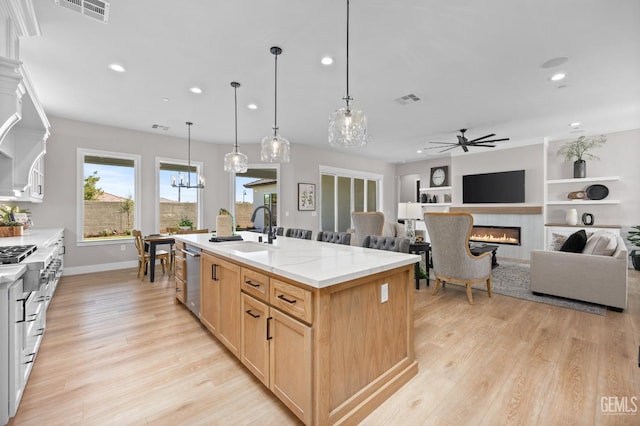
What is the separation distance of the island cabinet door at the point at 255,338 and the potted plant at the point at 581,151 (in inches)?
288

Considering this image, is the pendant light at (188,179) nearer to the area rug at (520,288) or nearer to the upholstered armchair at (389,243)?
the upholstered armchair at (389,243)

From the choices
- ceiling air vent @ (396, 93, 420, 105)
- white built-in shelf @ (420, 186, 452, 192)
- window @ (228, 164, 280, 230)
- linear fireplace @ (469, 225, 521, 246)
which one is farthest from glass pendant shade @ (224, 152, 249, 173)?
white built-in shelf @ (420, 186, 452, 192)

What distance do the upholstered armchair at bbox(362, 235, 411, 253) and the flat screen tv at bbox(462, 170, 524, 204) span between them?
220 inches

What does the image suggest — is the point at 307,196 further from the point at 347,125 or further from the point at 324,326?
the point at 324,326

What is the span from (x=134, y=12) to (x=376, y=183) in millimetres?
7807

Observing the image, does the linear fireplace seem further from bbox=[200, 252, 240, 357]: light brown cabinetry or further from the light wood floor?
bbox=[200, 252, 240, 357]: light brown cabinetry

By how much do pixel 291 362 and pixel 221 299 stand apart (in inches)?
40.1

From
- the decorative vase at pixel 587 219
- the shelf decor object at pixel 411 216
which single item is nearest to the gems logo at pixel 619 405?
the shelf decor object at pixel 411 216

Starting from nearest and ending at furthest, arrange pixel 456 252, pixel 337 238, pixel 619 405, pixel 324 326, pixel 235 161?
1. pixel 324 326
2. pixel 619 405
3. pixel 337 238
4. pixel 456 252
5. pixel 235 161

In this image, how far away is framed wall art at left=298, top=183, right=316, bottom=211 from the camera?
22.8 feet

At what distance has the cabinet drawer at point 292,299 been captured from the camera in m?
1.43

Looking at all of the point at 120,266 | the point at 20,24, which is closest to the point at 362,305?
the point at 20,24

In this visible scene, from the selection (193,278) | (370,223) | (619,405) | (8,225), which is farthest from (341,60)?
(8,225)

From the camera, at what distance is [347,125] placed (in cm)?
233
